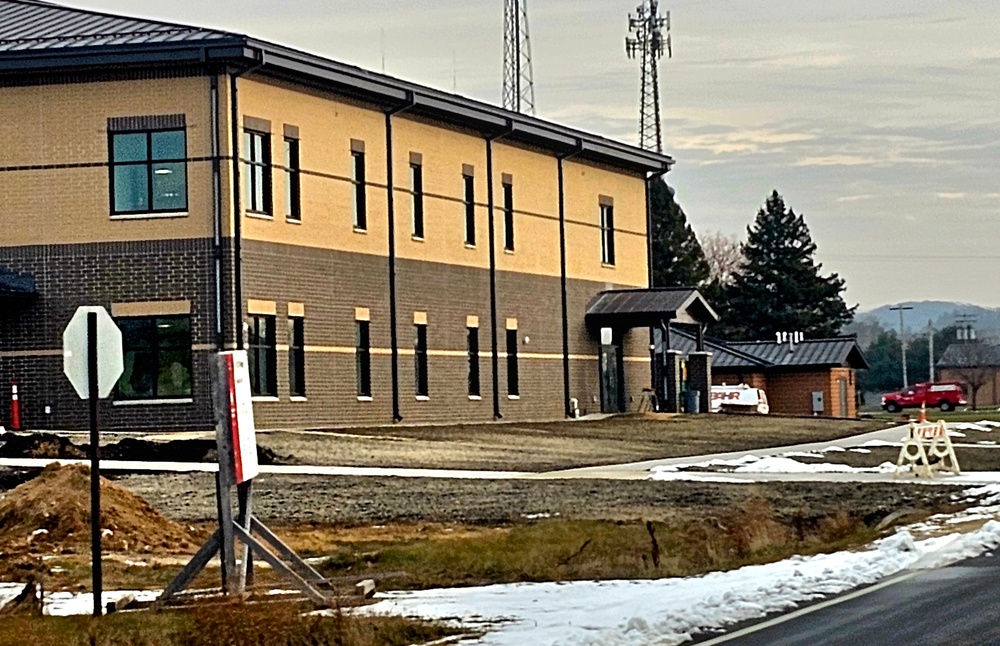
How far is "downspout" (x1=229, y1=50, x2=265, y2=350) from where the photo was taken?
41.5 m

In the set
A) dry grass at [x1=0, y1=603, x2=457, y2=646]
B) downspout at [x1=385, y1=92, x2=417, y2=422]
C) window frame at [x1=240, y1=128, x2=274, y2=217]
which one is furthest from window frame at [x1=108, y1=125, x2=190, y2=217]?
dry grass at [x1=0, y1=603, x2=457, y2=646]

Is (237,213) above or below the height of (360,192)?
below

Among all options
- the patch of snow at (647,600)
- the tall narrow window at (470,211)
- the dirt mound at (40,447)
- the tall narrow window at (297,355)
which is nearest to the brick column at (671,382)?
the tall narrow window at (470,211)

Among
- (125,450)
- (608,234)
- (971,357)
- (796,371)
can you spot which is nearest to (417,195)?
(608,234)

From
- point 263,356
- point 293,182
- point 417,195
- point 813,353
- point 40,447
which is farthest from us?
point 813,353

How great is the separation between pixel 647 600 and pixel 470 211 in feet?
123

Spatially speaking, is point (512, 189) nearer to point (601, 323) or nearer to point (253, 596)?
point (601, 323)

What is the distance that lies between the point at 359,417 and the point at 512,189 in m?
11.6

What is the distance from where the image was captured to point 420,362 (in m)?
50.0

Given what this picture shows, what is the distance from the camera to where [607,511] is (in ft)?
83.8

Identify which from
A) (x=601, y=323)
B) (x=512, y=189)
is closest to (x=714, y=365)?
(x=601, y=323)

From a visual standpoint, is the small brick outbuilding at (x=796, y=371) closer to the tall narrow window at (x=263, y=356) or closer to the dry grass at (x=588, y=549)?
the tall narrow window at (x=263, y=356)

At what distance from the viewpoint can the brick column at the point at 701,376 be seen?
6419 centimetres

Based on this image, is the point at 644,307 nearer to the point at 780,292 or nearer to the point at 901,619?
the point at 901,619
